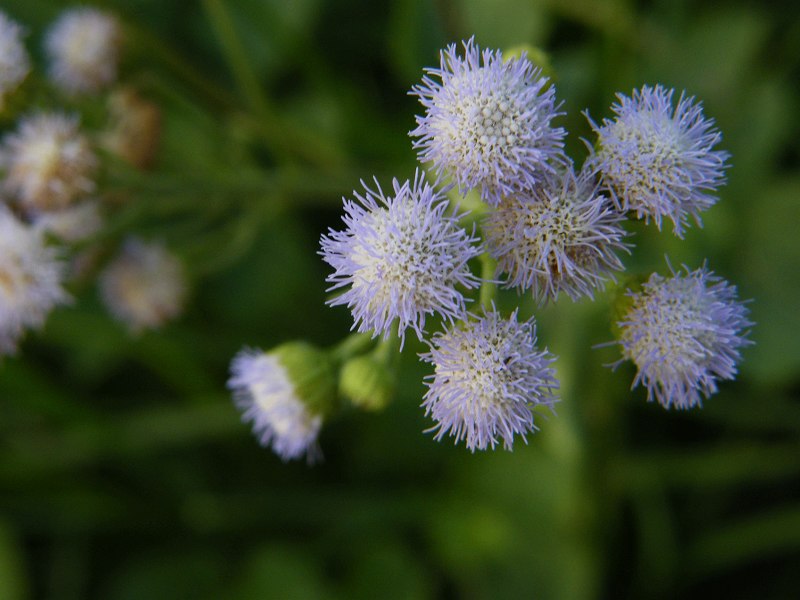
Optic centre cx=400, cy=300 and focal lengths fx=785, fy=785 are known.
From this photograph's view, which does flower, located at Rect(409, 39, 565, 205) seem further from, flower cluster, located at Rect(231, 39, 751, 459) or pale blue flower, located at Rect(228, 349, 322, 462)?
pale blue flower, located at Rect(228, 349, 322, 462)

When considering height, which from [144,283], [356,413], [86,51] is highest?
[86,51]

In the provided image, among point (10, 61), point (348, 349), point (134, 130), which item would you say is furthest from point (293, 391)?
point (10, 61)

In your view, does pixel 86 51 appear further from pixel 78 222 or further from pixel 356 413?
pixel 356 413

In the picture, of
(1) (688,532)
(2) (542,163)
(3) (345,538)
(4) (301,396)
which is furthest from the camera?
(3) (345,538)

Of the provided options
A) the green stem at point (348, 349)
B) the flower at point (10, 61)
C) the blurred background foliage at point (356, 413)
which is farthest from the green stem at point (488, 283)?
the flower at point (10, 61)

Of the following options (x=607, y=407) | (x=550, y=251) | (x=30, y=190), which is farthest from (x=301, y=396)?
(x=607, y=407)

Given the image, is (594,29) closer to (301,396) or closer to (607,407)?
(607,407)

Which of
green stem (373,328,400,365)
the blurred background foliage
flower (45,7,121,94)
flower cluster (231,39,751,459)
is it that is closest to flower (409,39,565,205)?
flower cluster (231,39,751,459)
